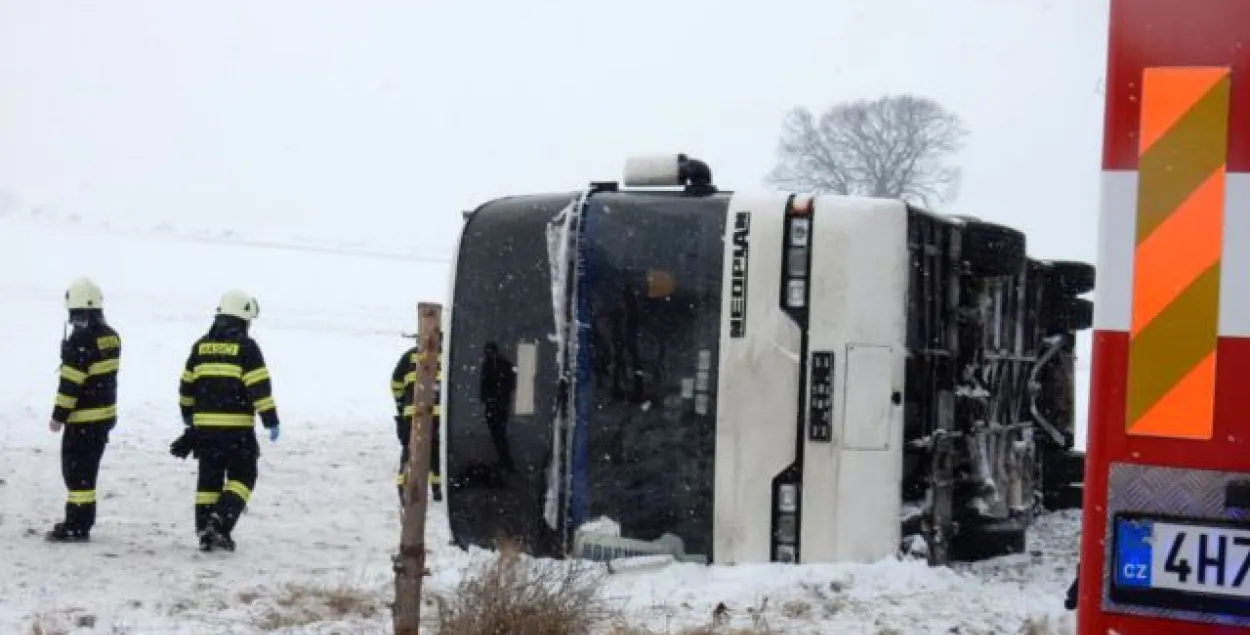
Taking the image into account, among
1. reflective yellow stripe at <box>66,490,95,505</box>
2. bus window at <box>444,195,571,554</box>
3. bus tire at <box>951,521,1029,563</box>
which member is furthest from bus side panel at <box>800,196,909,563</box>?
reflective yellow stripe at <box>66,490,95,505</box>

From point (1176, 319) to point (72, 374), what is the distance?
810cm

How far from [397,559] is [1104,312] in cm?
370

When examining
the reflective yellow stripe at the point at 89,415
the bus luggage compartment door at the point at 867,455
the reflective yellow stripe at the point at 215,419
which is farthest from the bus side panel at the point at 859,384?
the reflective yellow stripe at the point at 89,415

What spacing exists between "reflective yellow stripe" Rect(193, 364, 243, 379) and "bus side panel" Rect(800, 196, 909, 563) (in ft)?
13.6

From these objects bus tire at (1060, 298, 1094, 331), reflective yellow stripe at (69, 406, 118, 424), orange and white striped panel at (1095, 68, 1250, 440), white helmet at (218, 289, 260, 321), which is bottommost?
reflective yellow stripe at (69, 406, 118, 424)

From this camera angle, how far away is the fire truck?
215 cm

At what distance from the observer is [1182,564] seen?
2.19m

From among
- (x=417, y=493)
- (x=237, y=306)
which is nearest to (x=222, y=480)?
(x=237, y=306)

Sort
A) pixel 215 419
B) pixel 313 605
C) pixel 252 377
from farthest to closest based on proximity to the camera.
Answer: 1. pixel 252 377
2. pixel 215 419
3. pixel 313 605

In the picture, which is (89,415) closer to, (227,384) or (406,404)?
(227,384)

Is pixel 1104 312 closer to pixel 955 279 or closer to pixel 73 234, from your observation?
pixel 955 279

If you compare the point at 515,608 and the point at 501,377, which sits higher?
the point at 501,377

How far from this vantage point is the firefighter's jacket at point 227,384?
8.84 metres

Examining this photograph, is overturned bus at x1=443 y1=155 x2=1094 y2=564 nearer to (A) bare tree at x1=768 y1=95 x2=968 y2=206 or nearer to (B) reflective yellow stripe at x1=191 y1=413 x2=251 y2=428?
(B) reflective yellow stripe at x1=191 y1=413 x2=251 y2=428
